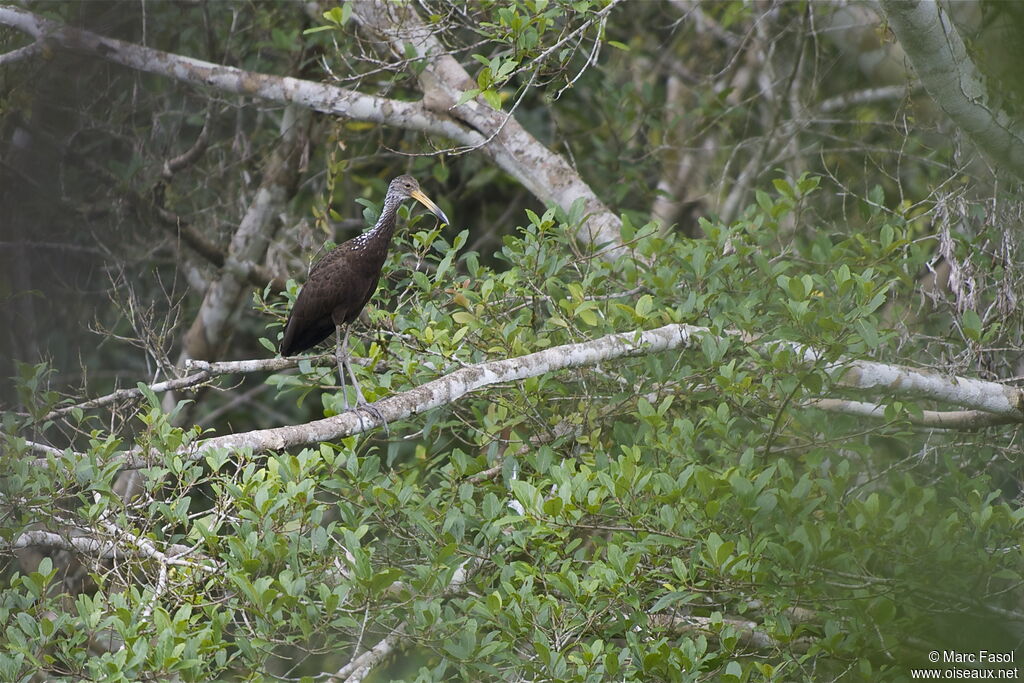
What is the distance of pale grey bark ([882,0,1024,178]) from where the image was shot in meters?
3.98

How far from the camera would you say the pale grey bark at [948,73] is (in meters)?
3.98

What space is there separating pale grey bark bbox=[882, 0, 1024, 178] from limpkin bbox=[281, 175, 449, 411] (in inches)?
93.9

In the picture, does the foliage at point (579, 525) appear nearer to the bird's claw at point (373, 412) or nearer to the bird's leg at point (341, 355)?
the bird's claw at point (373, 412)

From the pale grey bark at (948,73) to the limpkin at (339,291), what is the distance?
2.38 m

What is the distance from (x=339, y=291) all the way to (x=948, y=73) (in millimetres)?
2953

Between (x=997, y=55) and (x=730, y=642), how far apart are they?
265 centimetres

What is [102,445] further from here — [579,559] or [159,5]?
[159,5]

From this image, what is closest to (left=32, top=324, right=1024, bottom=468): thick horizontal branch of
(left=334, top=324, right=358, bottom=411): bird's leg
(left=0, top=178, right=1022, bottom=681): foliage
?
(left=0, top=178, right=1022, bottom=681): foliage

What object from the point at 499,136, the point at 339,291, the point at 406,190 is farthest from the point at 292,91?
the point at 339,291

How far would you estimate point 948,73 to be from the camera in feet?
13.4

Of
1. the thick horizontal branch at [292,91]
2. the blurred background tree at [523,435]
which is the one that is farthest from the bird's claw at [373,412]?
the thick horizontal branch at [292,91]

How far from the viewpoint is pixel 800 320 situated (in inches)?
174

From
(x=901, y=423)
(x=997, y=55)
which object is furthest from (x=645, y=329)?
(x=997, y=55)

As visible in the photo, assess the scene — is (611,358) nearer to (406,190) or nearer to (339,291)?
(339,291)
